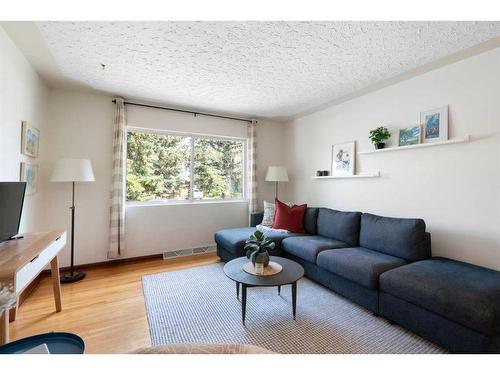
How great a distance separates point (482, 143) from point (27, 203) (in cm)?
459

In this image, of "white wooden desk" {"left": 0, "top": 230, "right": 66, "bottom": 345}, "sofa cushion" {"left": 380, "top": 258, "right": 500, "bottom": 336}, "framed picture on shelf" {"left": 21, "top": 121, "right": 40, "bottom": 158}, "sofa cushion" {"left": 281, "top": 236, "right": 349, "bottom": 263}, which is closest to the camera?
"white wooden desk" {"left": 0, "top": 230, "right": 66, "bottom": 345}

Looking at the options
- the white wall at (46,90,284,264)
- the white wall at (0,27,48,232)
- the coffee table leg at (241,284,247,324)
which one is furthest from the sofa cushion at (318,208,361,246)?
the white wall at (0,27,48,232)

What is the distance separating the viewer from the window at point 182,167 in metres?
3.61

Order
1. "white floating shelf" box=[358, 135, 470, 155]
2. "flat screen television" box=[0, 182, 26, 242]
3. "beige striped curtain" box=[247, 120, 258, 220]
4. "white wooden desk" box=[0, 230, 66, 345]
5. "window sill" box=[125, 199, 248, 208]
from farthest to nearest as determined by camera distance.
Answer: "beige striped curtain" box=[247, 120, 258, 220] → "window sill" box=[125, 199, 248, 208] → "white floating shelf" box=[358, 135, 470, 155] → "flat screen television" box=[0, 182, 26, 242] → "white wooden desk" box=[0, 230, 66, 345]

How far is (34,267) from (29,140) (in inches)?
65.6

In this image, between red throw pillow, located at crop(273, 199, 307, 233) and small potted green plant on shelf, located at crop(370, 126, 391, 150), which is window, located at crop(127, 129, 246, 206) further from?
small potted green plant on shelf, located at crop(370, 126, 391, 150)

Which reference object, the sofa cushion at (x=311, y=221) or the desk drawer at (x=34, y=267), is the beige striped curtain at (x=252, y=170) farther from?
the desk drawer at (x=34, y=267)

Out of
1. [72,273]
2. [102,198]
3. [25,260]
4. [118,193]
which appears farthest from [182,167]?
[25,260]

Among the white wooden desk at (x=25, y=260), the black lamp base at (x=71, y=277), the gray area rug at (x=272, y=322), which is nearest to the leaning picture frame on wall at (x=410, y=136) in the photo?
the gray area rug at (x=272, y=322)

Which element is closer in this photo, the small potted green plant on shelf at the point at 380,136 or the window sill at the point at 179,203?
the small potted green plant on shelf at the point at 380,136

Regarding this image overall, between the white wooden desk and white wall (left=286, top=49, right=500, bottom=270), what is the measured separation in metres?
3.41

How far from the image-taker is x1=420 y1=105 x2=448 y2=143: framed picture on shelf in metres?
2.37

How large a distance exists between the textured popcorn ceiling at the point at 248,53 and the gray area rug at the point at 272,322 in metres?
2.35
